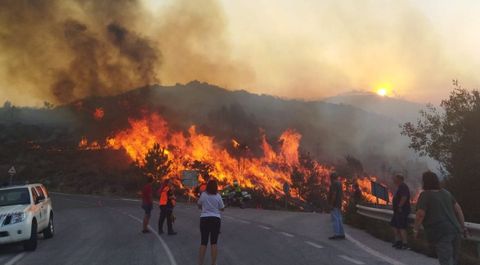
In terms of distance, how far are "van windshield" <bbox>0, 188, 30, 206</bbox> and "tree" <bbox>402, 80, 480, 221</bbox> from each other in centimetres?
1794

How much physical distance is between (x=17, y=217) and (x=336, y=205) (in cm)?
864

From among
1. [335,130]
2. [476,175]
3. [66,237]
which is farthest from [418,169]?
[66,237]

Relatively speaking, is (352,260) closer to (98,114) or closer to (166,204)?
(166,204)

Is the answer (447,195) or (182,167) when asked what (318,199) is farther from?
(447,195)

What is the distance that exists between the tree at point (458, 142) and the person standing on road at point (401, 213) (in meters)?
10.6

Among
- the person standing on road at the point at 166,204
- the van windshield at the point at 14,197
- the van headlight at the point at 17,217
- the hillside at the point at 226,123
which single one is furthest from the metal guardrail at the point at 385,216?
the hillside at the point at 226,123

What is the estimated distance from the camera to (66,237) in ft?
46.4

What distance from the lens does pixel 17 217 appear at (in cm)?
1138

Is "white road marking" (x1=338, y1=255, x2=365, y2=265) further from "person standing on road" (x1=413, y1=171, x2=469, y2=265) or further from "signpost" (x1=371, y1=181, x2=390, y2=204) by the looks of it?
"signpost" (x1=371, y1=181, x2=390, y2=204)

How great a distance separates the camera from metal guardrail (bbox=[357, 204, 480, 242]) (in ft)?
28.0

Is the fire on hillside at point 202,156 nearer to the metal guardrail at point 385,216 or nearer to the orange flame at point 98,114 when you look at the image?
the orange flame at point 98,114

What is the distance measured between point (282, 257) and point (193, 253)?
2.13 metres

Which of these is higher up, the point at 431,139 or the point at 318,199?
the point at 431,139

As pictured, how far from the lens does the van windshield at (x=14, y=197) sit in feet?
41.3
